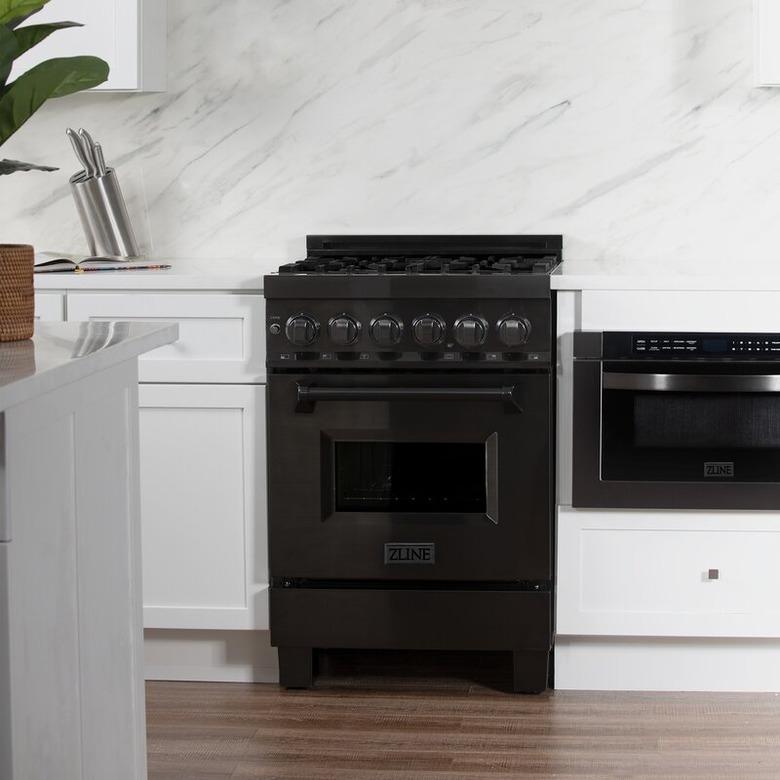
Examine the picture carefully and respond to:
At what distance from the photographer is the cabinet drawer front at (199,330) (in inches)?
115

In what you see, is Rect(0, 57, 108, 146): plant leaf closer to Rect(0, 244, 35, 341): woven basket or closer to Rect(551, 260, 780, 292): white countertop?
Rect(0, 244, 35, 341): woven basket

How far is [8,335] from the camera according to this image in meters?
1.73

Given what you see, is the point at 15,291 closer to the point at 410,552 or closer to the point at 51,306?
the point at 51,306

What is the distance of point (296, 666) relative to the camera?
297 cm

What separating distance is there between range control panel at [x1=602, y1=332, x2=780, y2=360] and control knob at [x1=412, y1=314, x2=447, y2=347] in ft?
1.21

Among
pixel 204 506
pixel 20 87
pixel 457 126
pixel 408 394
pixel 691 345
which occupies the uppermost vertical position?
pixel 457 126

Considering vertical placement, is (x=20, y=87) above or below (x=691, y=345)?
above

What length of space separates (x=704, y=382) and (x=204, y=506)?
118cm

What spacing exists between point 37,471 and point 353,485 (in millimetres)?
1459

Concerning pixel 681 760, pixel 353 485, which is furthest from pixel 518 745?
pixel 353 485

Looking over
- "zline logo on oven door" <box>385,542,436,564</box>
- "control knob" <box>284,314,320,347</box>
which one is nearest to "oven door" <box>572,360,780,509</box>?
"zline logo on oven door" <box>385,542,436,564</box>

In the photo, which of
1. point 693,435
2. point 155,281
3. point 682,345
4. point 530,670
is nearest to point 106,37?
point 155,281

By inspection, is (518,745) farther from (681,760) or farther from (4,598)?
(4,598)

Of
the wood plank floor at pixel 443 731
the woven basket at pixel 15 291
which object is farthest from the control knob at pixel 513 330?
the woven basket at pixel 15 291
